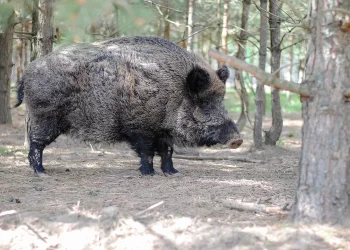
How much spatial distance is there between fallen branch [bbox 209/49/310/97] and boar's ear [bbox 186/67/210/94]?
332 centimetres

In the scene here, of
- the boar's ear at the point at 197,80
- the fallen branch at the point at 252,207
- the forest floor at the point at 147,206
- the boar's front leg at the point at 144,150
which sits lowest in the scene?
the forest floor at the point at 147,206

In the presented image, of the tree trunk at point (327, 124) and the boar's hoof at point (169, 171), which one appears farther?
the boar's hoof at point (169, 171)

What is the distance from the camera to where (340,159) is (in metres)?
4.29

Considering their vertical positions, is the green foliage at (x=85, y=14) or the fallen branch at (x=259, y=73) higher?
the green foliage at (x=85, y=14)

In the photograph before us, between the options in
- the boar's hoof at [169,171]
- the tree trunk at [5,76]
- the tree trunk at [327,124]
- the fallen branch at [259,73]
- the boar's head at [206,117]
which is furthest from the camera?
the tree trunk at [5,76]

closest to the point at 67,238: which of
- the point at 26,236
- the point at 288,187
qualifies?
the point at 26,236

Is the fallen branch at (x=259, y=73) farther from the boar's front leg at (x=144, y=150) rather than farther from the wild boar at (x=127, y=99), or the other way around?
the boar's front leg at (x=144, y=150)

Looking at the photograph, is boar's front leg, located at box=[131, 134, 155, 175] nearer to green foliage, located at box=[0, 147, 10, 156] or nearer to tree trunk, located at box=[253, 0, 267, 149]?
green foliage, located at box=[0, 147, 10, 156]

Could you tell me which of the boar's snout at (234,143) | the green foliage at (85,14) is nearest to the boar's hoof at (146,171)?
the boar's snout at (234,143)

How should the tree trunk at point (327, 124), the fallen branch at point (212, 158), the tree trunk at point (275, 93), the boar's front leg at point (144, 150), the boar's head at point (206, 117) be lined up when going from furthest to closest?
the tree trunk at point (275, 93)
the fallen branch at point (212, 158)
the boar's front leg at point (144, 150)
the boar's head at point (206, 117)
the tree trunk at point (327, 124)

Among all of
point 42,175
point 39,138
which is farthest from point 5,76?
point 42,175

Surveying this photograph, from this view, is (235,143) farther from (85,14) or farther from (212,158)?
(85,14)

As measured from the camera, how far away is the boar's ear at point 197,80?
753cm

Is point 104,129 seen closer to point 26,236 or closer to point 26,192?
point 26,192
